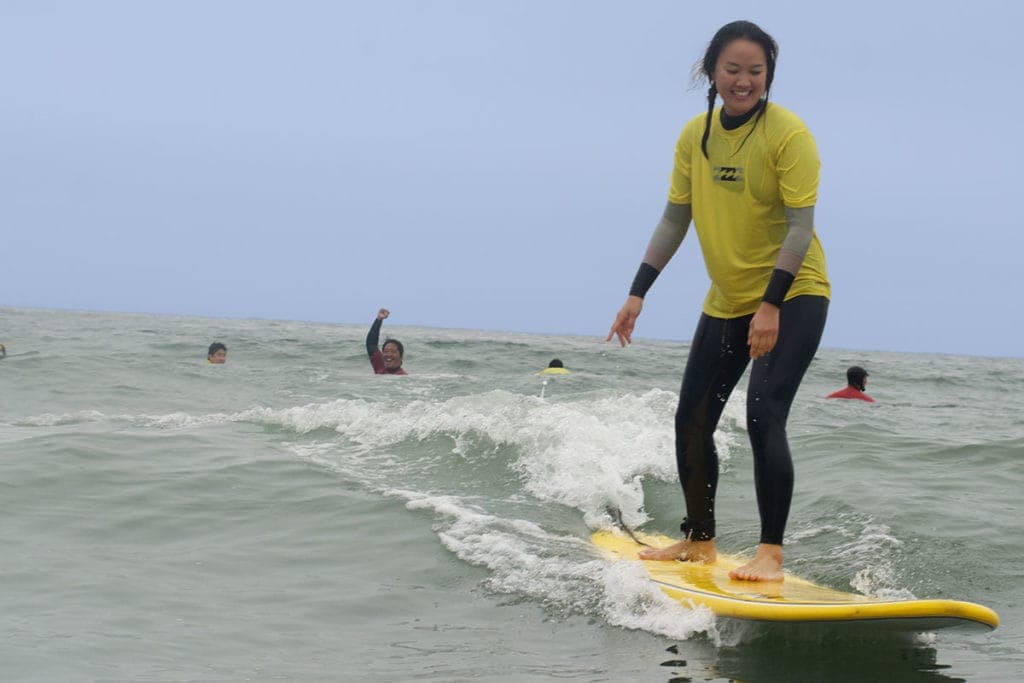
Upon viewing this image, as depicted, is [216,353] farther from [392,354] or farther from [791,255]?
[791,255]

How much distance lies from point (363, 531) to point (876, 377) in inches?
1106

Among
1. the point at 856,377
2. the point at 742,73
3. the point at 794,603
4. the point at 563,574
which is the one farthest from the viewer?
the point at 856,377

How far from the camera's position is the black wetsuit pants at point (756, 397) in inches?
172

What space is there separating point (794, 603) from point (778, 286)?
1.15m

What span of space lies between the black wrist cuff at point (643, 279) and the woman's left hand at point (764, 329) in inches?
25.7

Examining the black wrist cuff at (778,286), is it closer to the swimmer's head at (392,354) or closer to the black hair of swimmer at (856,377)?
the black hair of swimmer at (856,377)

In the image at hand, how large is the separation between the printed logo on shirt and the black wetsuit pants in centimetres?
52

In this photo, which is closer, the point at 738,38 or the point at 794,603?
the point at 794,603

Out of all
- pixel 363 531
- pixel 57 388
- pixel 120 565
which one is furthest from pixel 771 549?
pixel 57 388

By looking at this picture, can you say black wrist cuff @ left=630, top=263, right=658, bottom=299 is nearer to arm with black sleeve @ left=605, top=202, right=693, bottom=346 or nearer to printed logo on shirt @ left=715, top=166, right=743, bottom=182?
arm with black sleeve @ left=605, top=202, right=693, bottom=346

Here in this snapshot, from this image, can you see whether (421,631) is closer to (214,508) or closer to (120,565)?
(120,565)

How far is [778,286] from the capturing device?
167 inches

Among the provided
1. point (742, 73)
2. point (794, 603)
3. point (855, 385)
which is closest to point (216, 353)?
point (855, 385)

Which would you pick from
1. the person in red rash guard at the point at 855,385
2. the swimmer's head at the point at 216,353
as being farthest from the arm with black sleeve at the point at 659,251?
the swimmer's head at the point at 216,353
